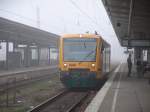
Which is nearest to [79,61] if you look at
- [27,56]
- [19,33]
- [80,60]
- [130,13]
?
[80,60]

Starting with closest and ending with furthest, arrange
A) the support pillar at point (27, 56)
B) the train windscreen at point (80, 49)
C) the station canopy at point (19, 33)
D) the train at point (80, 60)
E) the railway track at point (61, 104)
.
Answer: the railway track at point (61, 104) < the train at point (80, 60) < the train windscreen at point (80, 49) < the station canopy at point (19, 33) < the support pillar at point (27, 56)

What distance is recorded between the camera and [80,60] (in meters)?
20.3

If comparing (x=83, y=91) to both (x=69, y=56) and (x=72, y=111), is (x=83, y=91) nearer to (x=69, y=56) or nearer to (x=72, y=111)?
(x=69, y=56)

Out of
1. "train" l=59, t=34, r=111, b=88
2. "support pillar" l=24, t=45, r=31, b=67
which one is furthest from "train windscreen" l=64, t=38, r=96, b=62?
"support pillar" l=24, t=45, r=31, b=67

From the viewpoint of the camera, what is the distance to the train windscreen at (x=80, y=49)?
20344 millimetres

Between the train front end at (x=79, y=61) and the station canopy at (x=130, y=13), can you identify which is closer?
the train front end at (x=79, y=61)

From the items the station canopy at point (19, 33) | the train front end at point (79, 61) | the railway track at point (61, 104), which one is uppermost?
the station canopy at point (19, 33)

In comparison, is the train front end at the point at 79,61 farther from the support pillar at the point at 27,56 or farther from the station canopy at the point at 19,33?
the support pillar at the point at 27,56

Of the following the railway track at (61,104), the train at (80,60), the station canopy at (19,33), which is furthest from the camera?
the station canopy at (19,33)

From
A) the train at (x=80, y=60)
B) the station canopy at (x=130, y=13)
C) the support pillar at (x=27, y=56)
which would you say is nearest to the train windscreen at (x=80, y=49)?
the train at (x=80, y=60)

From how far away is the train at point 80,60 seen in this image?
2000cm

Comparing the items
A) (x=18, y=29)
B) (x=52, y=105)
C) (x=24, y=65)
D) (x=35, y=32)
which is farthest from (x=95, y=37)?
(x=24, y=65)

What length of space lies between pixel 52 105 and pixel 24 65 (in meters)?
38.1

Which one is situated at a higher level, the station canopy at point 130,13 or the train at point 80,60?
the station canopy at point 130,13
